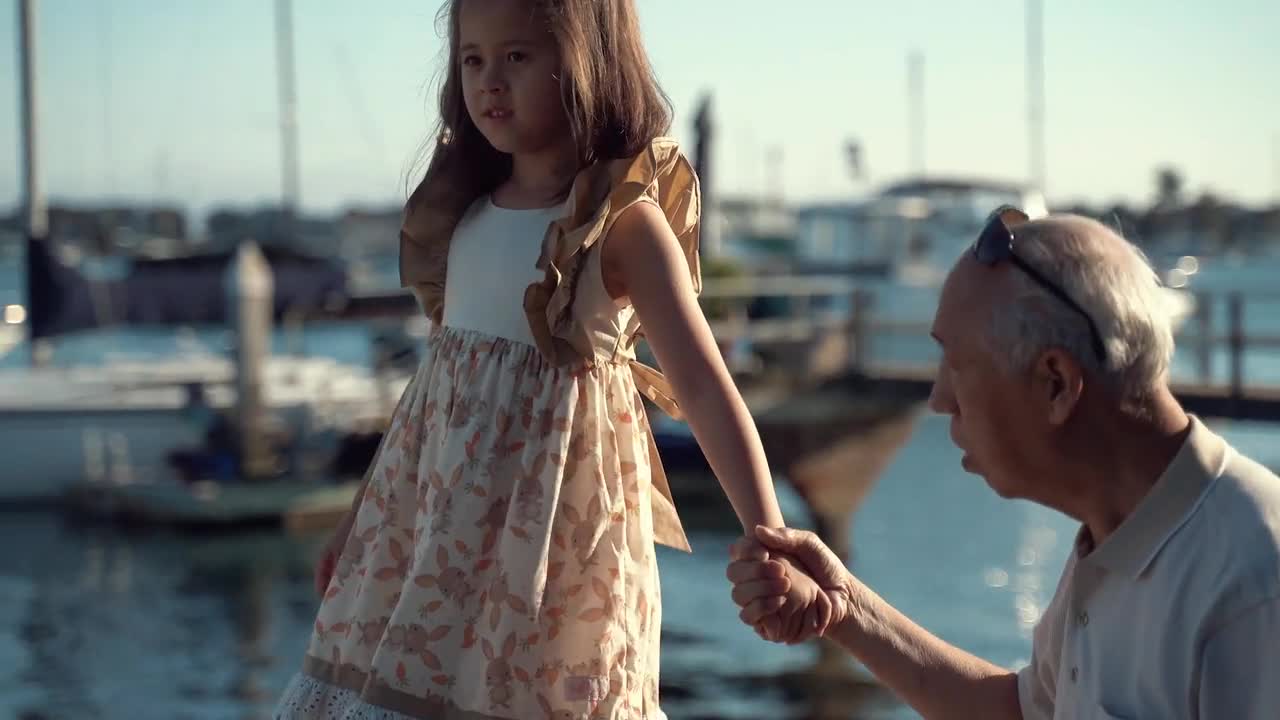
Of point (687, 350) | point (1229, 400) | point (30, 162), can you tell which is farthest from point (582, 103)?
point (30, 162)

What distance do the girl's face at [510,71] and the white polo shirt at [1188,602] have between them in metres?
0.98

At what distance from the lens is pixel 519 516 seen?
7.19 feet

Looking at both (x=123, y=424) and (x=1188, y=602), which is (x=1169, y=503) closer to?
(x=1188, y=602)

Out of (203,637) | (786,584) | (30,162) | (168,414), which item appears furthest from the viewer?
(30,162)

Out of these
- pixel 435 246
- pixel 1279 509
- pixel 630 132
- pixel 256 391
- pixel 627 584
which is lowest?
pixel 256 391

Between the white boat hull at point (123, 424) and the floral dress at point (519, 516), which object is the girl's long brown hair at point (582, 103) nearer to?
the floral dress at point (519, 516)

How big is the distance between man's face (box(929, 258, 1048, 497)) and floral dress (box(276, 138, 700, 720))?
56 centimetres

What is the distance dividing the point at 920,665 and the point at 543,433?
0.58m

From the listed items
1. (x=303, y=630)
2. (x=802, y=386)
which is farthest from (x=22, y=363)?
(x=802, y=386)

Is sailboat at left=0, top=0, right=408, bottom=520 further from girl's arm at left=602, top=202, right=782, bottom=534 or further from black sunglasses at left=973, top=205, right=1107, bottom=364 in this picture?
black sunglasses at left=973, top=205, right=1107, bottom=364

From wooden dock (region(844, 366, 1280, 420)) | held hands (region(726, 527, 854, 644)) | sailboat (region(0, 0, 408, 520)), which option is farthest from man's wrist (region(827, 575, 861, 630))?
sailboat (region(0, 0, 408, 520))

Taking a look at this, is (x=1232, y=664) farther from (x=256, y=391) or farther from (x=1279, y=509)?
(x=256, y=391)

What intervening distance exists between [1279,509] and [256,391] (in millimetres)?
16903

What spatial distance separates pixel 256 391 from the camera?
17906mm
